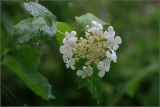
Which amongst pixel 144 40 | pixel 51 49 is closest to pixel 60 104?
pixel 51 49

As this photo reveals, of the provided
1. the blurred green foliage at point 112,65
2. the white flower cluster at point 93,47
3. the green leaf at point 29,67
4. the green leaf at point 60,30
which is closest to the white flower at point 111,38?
the white flower cluster at point 93,47

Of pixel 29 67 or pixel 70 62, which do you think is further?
pixel 29 67

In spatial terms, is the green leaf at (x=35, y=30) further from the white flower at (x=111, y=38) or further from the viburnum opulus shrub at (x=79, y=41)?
the white flower at (x=111, y=38)

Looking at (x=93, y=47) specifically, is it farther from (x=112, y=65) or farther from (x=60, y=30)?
(x=112, y=65)

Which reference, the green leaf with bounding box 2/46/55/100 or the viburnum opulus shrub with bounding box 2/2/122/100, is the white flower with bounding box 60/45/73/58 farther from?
the green leaf with bounding box 2/46/55/100

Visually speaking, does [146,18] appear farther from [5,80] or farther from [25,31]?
[25,31]

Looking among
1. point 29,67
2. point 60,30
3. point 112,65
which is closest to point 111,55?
point 60,30
